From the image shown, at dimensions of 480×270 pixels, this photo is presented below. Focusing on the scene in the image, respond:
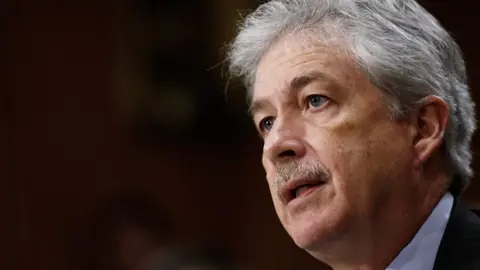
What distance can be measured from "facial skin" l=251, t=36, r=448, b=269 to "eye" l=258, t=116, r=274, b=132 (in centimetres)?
7

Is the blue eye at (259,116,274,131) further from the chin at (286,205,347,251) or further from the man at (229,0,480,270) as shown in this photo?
the chin at (286,205,347,251)

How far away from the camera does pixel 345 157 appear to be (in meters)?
1.42

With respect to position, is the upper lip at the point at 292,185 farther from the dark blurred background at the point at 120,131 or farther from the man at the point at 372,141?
the dark blurred background at the point at 120,131

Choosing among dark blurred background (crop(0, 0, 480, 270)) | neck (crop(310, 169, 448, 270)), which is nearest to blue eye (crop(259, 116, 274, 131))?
neck (crop(310, 169, 448, 270))

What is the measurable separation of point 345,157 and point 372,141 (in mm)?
49

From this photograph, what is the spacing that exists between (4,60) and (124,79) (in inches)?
17.3

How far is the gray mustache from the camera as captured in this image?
1.42 meters

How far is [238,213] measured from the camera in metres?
3.46

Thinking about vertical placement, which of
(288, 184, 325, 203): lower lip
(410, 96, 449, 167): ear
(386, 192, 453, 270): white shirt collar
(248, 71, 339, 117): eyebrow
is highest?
(248, 71, 339, 117): eyebrow

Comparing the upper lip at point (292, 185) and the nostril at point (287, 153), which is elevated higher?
the nostril at point (287, 153)

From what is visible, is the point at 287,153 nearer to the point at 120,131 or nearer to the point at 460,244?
the point at 460,244

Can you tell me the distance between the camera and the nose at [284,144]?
145 cm

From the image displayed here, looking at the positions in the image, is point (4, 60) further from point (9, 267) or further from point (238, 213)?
point (238, 213)

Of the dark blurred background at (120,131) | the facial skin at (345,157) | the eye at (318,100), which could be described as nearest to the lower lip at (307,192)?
the facial skin at (345,157)
